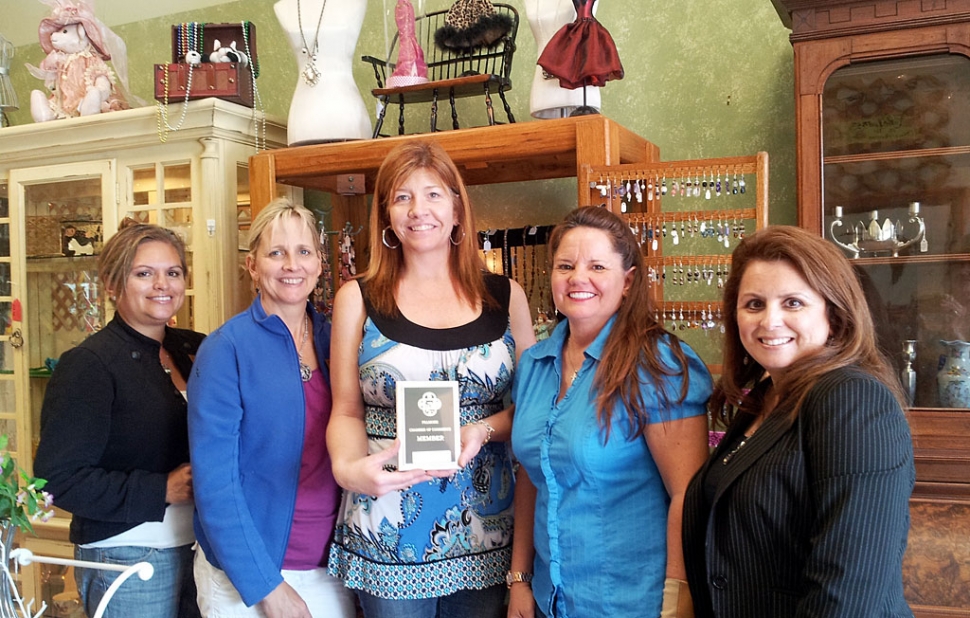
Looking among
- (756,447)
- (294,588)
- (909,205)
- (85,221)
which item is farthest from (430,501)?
(85,221)

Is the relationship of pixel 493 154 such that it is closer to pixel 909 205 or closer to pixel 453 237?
pixel 453 237

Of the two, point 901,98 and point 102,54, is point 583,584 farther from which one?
Answer: point 102,54

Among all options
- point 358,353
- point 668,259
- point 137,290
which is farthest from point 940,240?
point 137,290

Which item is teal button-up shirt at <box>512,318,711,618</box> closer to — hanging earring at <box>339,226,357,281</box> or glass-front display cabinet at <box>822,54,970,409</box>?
glass-front display cabinet at <box>822,54,970,409</box>

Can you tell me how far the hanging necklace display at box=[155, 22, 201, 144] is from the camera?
9.62ft

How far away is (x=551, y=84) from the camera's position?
2.52 meters

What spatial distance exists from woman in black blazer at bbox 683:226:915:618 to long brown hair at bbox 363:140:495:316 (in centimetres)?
67

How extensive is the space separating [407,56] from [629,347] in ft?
5.18

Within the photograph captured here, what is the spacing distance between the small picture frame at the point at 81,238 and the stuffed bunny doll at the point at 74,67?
435 mm

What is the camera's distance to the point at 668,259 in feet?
7.38

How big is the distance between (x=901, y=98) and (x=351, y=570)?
2041 millimetres

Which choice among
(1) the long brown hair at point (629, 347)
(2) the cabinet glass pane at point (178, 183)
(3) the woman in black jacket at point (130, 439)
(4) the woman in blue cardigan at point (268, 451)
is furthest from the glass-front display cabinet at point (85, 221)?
(1) the long brown hair at point (629, 347)

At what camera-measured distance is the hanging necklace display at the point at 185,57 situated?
2932 mm

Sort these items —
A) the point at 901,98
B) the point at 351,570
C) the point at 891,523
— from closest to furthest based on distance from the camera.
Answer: the point at 891,523
the point at 351,570
the point at 901,98
